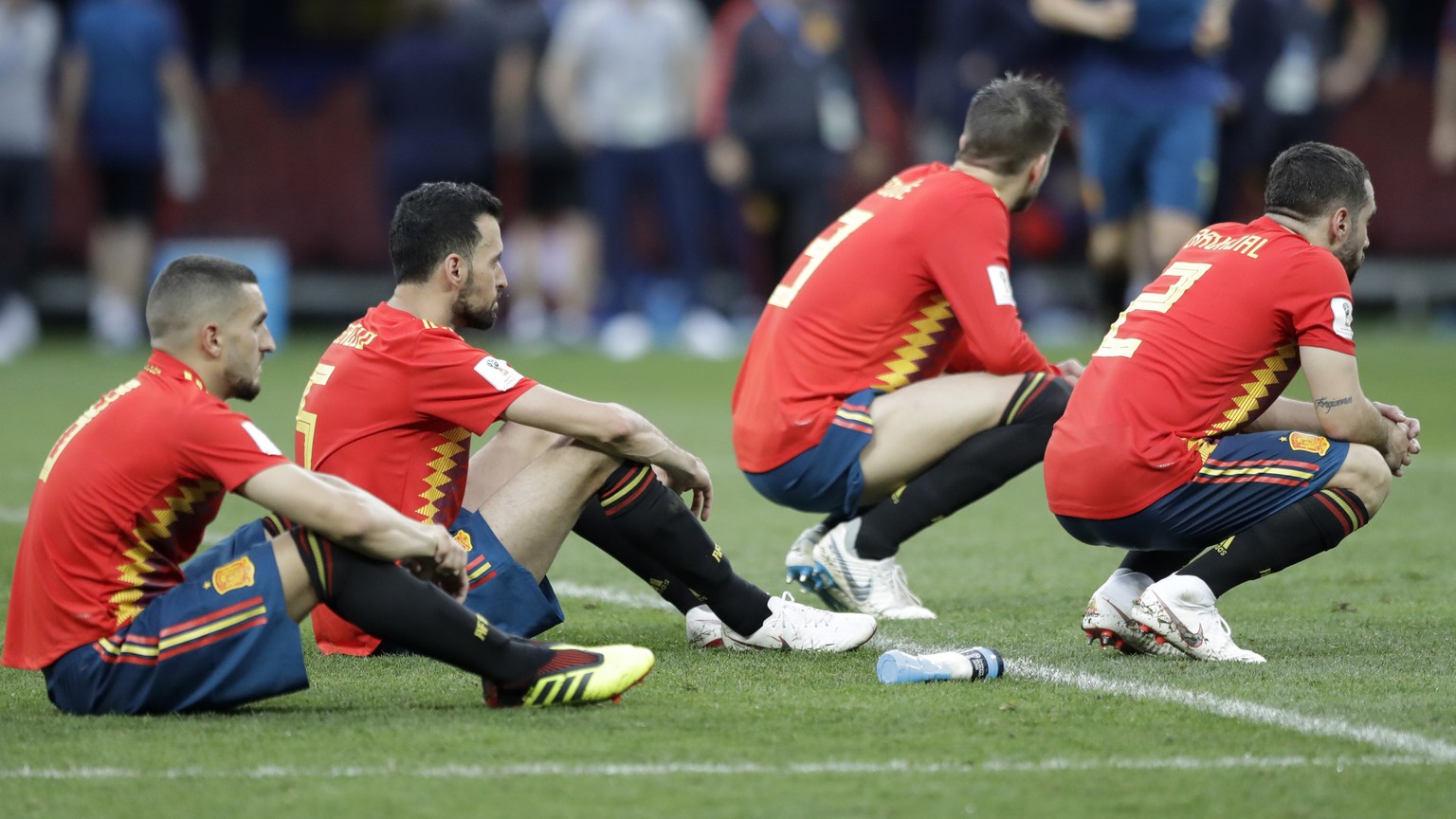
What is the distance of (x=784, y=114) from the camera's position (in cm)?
1534

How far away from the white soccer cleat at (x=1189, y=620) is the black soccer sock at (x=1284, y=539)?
7cm

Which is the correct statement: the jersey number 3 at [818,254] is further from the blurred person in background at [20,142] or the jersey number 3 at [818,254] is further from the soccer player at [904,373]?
the blurred person in background at [20,142]

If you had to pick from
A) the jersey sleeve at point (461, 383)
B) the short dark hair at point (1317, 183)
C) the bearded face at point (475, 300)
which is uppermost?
the short dark hair at point (1317, 183)

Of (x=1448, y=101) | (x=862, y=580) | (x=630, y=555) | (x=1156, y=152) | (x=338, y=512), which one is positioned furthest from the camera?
(x=1448, y=101)

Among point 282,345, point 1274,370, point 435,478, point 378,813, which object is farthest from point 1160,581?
point 282,345

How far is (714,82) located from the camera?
16344 mm

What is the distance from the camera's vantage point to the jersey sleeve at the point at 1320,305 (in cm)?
506

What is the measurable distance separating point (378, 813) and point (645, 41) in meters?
12.8

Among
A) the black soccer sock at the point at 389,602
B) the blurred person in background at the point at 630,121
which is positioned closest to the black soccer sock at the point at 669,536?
the black soccer sock at the point at 389,602

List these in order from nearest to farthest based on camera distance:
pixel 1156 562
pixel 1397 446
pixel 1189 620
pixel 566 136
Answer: pixel 1189 620 < pixel 1397 446 < pixel 1156 562 < pixel 566 136

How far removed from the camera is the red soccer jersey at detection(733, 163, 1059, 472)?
6.04 meters

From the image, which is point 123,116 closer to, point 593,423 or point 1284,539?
point 593,423

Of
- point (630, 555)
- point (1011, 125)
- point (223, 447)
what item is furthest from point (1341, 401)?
point (223, 447)

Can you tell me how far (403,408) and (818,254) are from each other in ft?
5.88
